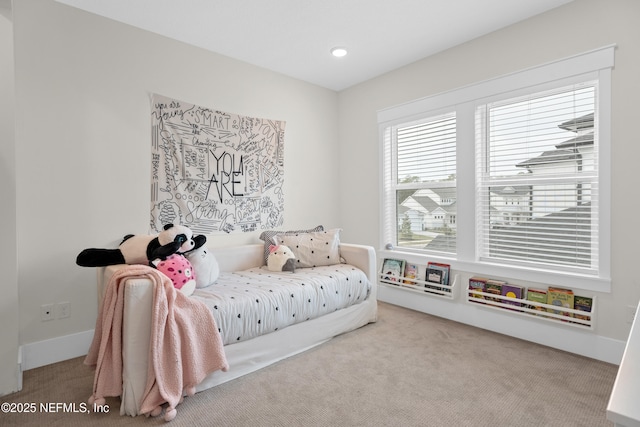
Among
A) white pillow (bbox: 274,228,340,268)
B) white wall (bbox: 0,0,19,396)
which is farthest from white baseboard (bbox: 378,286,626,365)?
white wall (bbox: 0,0,19,396)

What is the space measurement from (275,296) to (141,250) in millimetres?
928

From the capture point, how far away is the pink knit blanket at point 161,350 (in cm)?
166

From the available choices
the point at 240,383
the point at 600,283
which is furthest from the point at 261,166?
the point at 600,283

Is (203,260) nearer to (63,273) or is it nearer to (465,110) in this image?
(63,273)

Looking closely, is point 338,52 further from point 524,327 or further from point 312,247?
point 524,327

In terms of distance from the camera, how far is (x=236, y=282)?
2506mm

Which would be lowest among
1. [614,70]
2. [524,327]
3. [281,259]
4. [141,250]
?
[524,327]

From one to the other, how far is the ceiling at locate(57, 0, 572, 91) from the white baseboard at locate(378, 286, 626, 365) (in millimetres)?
2317

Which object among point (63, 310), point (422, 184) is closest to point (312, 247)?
point (422, 184)

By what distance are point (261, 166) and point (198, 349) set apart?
78.0 inches

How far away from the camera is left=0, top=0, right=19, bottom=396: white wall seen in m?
1.87

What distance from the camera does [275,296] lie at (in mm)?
2273

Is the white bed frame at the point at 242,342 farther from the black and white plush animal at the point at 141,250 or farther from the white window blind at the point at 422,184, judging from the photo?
the white window blind at the point at 422,184

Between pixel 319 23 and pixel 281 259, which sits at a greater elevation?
pixel 319 23
